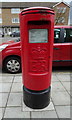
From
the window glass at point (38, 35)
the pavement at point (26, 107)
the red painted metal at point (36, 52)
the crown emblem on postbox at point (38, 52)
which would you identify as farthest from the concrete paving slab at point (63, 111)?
the window glass at point (38, 35)

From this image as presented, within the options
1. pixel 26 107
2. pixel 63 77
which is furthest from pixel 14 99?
pixel 63 77

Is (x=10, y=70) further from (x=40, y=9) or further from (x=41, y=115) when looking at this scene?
(x=40, y=9)

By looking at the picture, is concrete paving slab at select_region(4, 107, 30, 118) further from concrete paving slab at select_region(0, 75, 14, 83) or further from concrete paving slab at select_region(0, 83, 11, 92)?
concrete paving slab at select_region(0, 75, 14, 83)

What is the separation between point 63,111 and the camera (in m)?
2.37

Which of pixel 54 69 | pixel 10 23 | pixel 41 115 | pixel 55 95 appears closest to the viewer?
pixel 41 115

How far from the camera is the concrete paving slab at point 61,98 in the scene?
8.77 feet

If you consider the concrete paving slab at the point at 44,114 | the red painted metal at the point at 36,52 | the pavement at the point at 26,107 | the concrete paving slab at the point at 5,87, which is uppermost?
the red painted metal at the point at 36,52

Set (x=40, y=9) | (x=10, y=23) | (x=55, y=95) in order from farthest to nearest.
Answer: (x=10, y=23), (x=55, y=95), (x=40, y=9)

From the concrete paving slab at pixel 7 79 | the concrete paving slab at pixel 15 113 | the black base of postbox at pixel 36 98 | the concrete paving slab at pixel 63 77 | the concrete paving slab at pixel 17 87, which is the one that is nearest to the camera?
the concrete paving slab at pixel 15 113

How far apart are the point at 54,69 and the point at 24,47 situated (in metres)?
3.18

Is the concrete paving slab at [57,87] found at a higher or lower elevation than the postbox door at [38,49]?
lower

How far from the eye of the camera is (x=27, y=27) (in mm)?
2059

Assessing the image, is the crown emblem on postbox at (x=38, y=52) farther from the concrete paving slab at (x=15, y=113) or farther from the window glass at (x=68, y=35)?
the window glass at (x=68, y=35)

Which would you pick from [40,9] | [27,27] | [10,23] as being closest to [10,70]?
[27,27]
